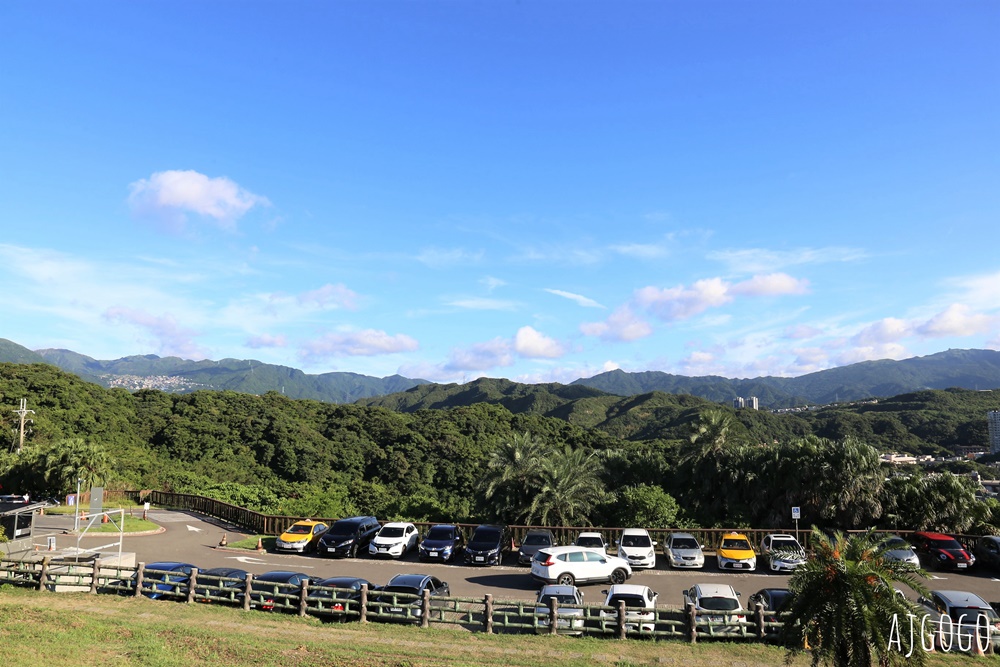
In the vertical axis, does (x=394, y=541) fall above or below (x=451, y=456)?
below

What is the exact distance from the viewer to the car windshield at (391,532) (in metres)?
25.3

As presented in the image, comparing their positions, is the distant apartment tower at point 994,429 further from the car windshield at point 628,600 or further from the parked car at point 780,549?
the car windshield at point 628,600

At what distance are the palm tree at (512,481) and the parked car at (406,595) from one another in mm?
12601

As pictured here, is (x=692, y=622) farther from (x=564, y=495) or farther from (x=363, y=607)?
(x=564, y=495)

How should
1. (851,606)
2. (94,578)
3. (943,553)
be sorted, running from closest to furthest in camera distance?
(851,606)
(94,578)
(943,553)

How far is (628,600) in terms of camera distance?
16.2 m

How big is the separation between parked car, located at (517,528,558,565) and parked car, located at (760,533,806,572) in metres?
8.15

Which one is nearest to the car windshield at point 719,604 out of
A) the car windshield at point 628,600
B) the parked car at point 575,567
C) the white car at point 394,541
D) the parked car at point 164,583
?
the car windshield at point 628,600

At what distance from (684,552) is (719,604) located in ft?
25.0

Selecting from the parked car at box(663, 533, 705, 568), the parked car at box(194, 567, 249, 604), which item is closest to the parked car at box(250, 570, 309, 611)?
the parked car at box(194, 567, 249, 604)

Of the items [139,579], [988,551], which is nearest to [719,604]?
[988,551]

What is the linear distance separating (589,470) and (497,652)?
61.3 feet

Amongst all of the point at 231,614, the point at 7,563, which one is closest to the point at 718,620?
the point at 231,614

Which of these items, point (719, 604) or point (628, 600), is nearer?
point (719, 604)
